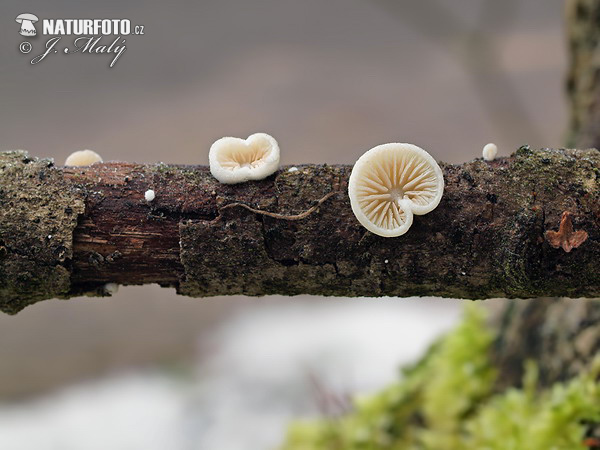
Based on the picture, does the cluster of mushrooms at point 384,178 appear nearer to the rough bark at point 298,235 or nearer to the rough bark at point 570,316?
the rough bark at point 298,235

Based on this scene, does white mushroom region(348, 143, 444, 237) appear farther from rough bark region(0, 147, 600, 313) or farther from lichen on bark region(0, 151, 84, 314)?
lichen on bark region(0, 151, 84, 314)

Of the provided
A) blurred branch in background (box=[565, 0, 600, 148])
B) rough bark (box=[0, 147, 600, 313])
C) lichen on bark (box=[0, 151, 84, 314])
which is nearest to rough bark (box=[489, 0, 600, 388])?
blurred branch in background (box=[565, 0, 600, 148])

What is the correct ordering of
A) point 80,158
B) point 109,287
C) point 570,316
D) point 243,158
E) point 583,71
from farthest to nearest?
1. point 583,71
2. point 570,316
3. point 80,158
4. point 243,158
5. point 109,287

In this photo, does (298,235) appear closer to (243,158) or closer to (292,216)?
(292,216)

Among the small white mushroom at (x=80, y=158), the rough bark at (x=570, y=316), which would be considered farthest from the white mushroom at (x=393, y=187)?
the rough bark at (x=570, y=316)

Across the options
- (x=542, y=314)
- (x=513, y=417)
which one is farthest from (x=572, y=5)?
(x=513, y=417)

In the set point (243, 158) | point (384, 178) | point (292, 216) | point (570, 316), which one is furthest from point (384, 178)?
point (570, 316)
